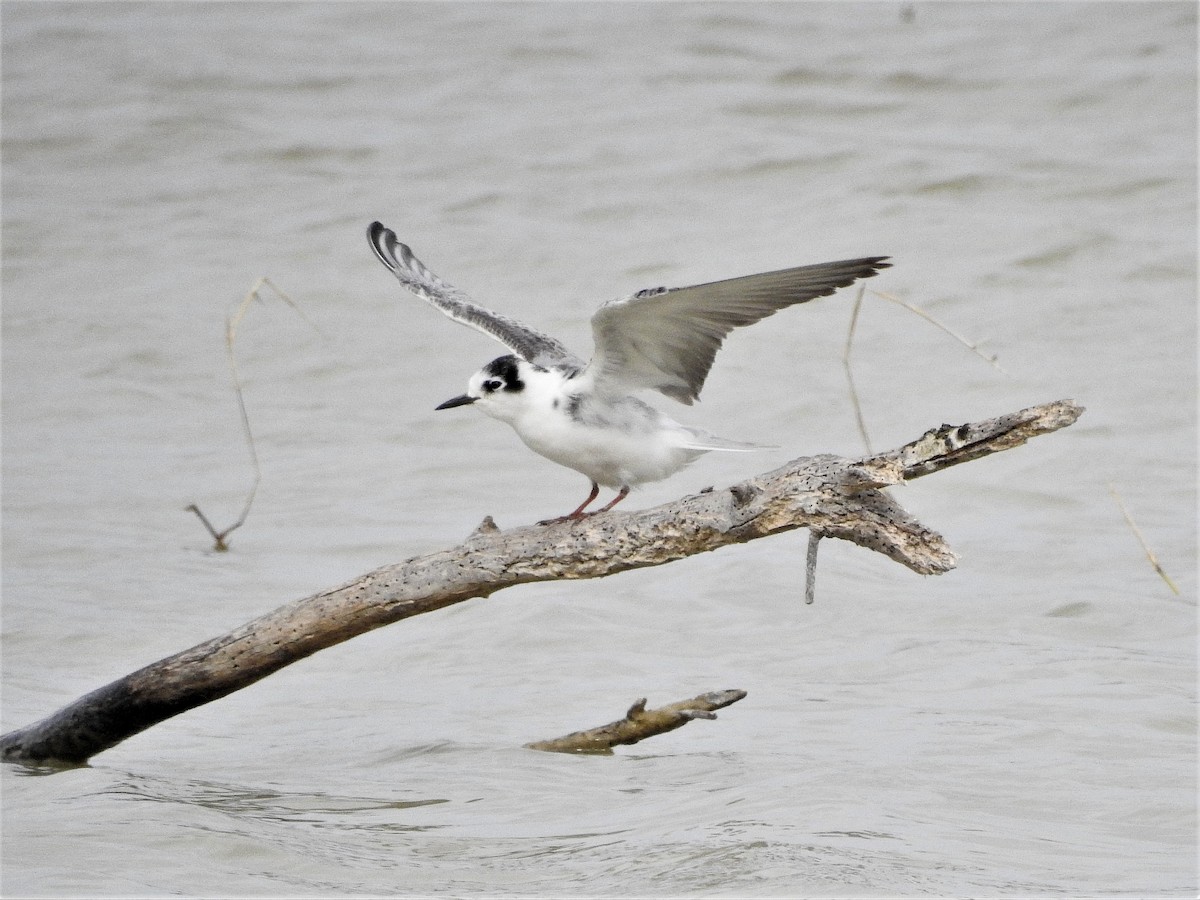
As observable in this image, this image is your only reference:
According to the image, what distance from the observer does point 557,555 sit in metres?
4.89

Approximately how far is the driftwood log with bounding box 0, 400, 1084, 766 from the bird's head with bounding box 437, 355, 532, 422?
77 centimetres

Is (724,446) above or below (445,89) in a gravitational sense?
below

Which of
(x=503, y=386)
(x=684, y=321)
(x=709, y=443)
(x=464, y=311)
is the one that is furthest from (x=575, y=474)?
(x=684, y=321)

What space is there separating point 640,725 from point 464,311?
1.92 m

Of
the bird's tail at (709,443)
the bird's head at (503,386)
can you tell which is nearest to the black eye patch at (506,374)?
the bird's head at (503,386)

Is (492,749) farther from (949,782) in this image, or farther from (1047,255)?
(1047,255)

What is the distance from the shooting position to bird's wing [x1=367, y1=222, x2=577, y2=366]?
20.4 ft

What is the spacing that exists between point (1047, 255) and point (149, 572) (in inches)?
304

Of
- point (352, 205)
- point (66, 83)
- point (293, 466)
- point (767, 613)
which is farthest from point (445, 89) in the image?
point (767, 613)

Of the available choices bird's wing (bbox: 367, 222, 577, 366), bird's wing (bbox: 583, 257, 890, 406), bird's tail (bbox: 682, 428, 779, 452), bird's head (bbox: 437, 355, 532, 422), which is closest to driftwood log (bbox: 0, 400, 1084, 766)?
bird's tail (bbox: 682, 428, 779, 452)

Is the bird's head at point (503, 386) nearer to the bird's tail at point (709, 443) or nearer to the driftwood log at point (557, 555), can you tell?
the bird's tail at point (709, 443)

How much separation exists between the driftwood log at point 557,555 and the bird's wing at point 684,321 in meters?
0.64

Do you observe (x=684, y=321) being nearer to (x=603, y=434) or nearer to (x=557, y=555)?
(x=603, y=434)

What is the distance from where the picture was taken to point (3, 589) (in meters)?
8.23
